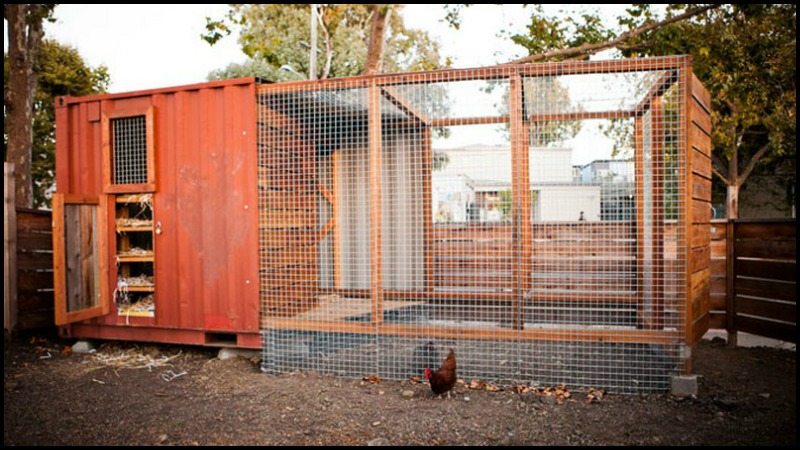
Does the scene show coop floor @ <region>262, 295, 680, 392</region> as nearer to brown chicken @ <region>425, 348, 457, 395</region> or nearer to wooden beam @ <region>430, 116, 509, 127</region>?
brown chicken @ <region>425, 348, 457, 395</region>

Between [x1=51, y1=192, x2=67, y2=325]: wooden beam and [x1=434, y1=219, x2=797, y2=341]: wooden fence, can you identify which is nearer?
[x1=51, y1=192, x2=67, y2=325]: wooden beam

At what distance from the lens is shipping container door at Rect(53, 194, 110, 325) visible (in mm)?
4922

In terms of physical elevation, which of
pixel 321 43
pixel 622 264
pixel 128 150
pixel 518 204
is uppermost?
pixel 321 43

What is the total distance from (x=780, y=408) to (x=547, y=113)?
3317 millimetres

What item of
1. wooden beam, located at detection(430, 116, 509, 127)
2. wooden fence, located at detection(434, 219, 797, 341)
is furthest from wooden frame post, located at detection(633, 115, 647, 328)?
wooden beam, located at detection(430, 116, 509, 127)

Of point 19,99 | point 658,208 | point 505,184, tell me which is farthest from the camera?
point 19,99

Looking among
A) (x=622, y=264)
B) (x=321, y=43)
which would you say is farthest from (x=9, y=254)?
(x=321, y=43)

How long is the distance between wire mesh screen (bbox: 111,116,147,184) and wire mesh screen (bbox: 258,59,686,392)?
57.6 inches

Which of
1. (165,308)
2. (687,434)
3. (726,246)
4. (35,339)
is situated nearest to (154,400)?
(165,308)

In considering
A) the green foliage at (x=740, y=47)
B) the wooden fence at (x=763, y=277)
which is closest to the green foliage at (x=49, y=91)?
the green foliage at (x=740, y=47)

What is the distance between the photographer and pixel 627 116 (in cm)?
558

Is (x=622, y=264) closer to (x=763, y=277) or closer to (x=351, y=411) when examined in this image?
(x=763, y=277)

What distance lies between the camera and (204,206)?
5070mm

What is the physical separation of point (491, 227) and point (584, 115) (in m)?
1.68
